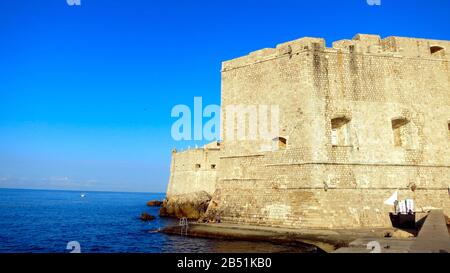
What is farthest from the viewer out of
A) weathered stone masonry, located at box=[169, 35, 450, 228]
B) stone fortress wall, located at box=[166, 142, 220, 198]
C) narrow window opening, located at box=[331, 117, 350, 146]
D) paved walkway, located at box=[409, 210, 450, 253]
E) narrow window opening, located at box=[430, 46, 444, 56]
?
stone fortress wall, located at box=[166, 142, 220, 198]

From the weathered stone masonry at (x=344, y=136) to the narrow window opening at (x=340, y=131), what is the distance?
0.04 metres

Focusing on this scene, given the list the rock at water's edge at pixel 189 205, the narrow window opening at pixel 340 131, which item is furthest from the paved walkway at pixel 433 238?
the rock at water's edge at pixel 189 205

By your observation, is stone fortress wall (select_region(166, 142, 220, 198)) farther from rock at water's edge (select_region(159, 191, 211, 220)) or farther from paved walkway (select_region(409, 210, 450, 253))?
paved walkway (select_region(409, 210, 450, 253))

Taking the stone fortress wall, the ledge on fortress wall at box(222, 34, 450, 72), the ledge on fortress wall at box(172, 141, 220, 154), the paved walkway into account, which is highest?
the ledge on fortress wall at box(222, 34, 450, 72)

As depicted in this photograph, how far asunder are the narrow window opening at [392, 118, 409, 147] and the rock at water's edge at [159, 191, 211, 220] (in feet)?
45.8

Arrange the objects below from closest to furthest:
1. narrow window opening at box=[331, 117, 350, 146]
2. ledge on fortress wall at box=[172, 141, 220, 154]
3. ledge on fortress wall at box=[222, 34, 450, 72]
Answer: narrow window opening at box=[331, 117, 350, 146] → ledge on fortress wall at box=[222, 34, 450, 72] → ledge on fortress wall at box=[172, 141, 220, 154]

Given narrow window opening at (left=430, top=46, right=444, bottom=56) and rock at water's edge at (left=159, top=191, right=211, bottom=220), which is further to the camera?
rock at water's edge at (left=159, top=191, right=211, bottom=220)

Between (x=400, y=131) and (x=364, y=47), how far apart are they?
4.32 meters

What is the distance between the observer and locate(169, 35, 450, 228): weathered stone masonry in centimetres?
1335

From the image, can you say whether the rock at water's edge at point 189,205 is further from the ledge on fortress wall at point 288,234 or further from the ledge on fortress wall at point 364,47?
the ledge on fortress wall at point 364,47

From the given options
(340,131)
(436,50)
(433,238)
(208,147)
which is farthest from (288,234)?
(208,147)

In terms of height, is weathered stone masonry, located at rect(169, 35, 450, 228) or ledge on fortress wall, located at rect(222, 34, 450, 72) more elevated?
ledge on fortress wall, located at rect(222, 34, 450, 72)

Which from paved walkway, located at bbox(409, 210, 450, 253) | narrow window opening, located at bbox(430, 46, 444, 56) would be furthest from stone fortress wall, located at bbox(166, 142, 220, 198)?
paved walkway, located at bbox(409, 210, 450, 253)
